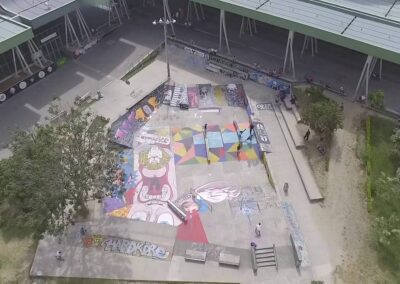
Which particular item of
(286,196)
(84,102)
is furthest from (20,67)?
(286,196)

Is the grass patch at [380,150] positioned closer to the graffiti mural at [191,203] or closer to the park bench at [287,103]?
the park bench at [287,103]

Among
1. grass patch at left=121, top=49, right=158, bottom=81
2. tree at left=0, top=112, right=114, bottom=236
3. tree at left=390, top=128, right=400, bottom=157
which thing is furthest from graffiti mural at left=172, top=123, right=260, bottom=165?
tree at left=390, top=128, right=400, bottom=157

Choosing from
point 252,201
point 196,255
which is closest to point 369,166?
point 252,201

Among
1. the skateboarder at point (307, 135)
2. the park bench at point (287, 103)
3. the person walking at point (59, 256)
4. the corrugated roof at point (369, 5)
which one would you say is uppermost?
the corrugated roof at point (369, 5)

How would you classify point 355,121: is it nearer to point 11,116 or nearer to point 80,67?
point 80,67

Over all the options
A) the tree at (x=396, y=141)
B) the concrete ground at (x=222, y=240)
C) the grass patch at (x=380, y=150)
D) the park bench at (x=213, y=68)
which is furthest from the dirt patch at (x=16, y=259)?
the tree at (x=396, y=141)

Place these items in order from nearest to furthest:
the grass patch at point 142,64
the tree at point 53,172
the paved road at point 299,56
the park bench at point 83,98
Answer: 1. the tree at point 53,172
2. the park bench at point 83,98
3. the paved road at point 299,56
4. the grass patch at point 142,64
